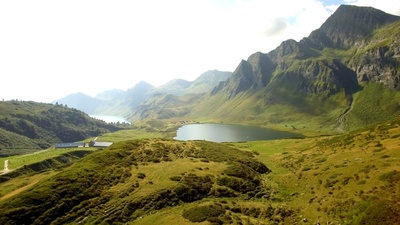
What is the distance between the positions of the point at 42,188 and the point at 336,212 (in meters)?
51.1

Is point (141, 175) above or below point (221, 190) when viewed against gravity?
above

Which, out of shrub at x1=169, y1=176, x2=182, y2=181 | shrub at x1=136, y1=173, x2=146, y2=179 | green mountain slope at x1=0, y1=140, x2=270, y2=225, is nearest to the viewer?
green mountain slope at x1=0, y1=140, x2=270, y2=225

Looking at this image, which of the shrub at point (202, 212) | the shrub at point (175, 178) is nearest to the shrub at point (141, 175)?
the shrub at point (175, 178)

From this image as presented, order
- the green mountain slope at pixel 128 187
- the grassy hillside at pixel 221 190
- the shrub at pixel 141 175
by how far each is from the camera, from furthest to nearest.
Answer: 1. the shrub at pixel 141 175
2. the green mountain slope at pixel 128 187
3. the grassy hillside at pixel 221 190

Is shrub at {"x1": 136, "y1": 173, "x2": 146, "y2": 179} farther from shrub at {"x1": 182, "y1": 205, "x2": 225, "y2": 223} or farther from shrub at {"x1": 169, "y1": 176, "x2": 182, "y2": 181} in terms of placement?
shrub at {"x1": 182, "y1": 205, "x2": 225, "y2": 223}

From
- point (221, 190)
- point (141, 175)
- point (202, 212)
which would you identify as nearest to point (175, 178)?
point (141, 175)

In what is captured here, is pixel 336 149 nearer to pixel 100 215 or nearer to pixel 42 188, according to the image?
pixel 100 215

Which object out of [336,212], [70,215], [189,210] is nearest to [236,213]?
[189,210]

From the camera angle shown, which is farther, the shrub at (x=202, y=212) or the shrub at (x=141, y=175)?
the shrub at (x=141, y=175)

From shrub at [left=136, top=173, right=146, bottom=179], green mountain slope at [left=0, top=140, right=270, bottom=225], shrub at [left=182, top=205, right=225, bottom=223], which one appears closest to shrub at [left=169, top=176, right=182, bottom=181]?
green mountain slope at [left=0, top=140, right=270, bottom=225]

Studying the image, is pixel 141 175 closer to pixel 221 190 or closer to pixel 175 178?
pixel 175 178

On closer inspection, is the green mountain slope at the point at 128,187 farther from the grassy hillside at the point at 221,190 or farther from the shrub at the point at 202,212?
the shrub at the point at 202,212

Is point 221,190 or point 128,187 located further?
point 221,190

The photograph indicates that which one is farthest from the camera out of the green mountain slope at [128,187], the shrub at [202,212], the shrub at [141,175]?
the shrub at [141,175]
